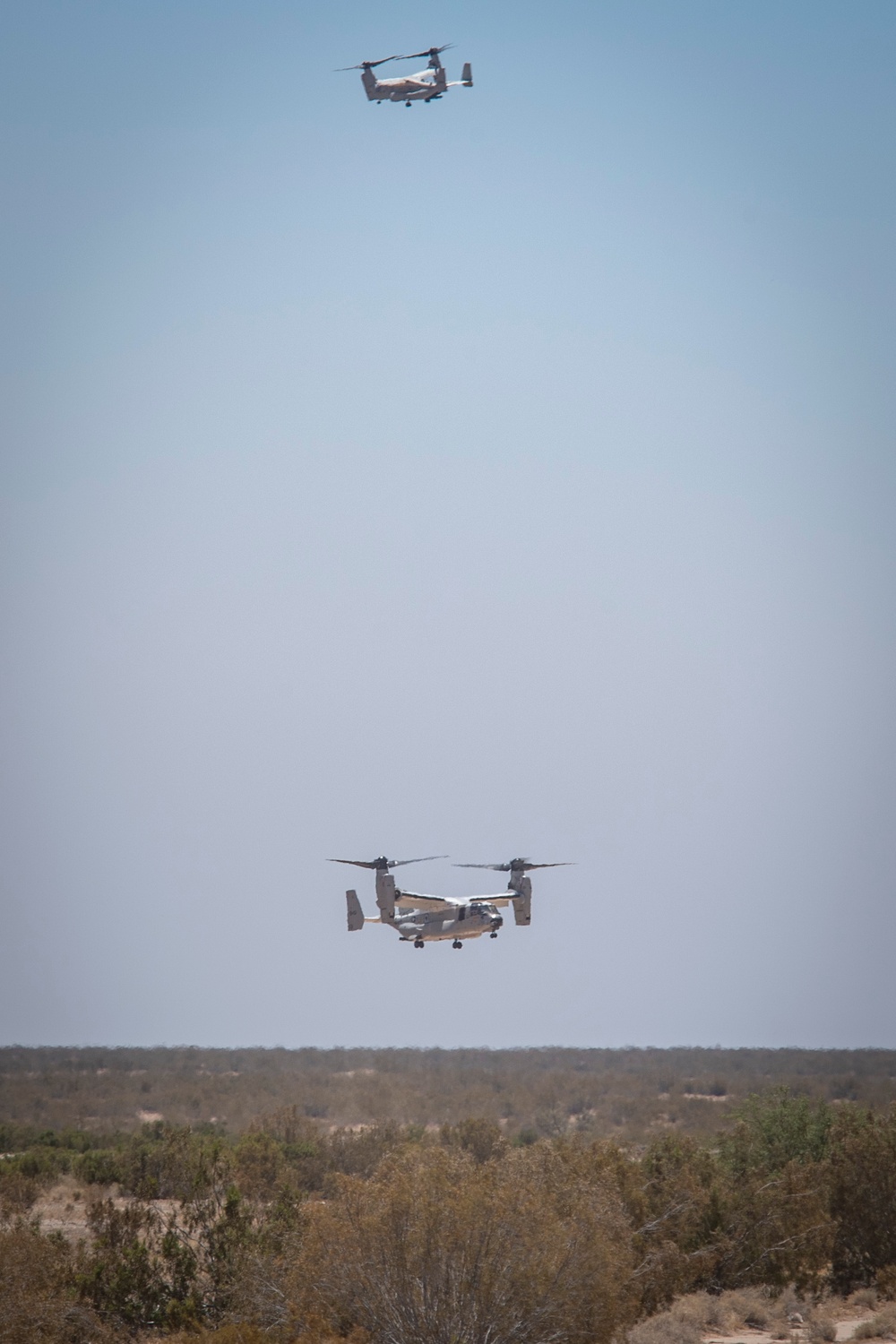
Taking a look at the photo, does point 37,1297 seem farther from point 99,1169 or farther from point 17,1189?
point 99,1169

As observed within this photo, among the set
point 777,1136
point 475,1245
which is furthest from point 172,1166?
point 777,1136

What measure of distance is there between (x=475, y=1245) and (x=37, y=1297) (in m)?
8.98

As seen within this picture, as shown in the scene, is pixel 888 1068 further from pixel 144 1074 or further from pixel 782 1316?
pixel 782 1316

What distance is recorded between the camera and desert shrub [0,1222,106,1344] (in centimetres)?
2678

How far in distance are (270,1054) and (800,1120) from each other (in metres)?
80.3

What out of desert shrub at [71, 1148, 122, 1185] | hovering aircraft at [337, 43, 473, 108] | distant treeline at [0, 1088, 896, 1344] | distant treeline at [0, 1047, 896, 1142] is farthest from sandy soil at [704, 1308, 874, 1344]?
hovering aircraft at [337, 43, 473, 108]

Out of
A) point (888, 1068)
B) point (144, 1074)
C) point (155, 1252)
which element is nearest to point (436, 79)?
point (155, 1252)

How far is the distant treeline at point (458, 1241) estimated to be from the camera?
81.4ft

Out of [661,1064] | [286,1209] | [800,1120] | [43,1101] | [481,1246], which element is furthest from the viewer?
[661,1064]

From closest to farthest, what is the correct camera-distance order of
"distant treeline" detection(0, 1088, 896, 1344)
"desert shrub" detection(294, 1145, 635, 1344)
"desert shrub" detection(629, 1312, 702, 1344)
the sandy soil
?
"desert shrub" detection(294, 1145, 635, 1344), "distant treeline" detection(0, 1088, 896, 1344), "desert shrub" detection(629, 1312, 702, 1344), the sandy soil

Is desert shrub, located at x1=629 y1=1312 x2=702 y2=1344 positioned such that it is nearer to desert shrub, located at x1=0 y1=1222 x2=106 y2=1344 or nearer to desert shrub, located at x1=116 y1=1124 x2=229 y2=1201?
desert shrub, located at x1=116 y1=1124 x2=229 y2=1201

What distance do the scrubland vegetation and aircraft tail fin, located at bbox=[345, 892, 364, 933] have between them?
26.5ft

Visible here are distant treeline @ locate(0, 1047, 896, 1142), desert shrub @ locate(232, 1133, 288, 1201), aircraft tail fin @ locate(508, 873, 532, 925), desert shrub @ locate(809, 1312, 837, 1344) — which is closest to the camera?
desert shrub @ locate(809, 1312, 837, 1344)

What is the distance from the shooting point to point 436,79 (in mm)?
67562
